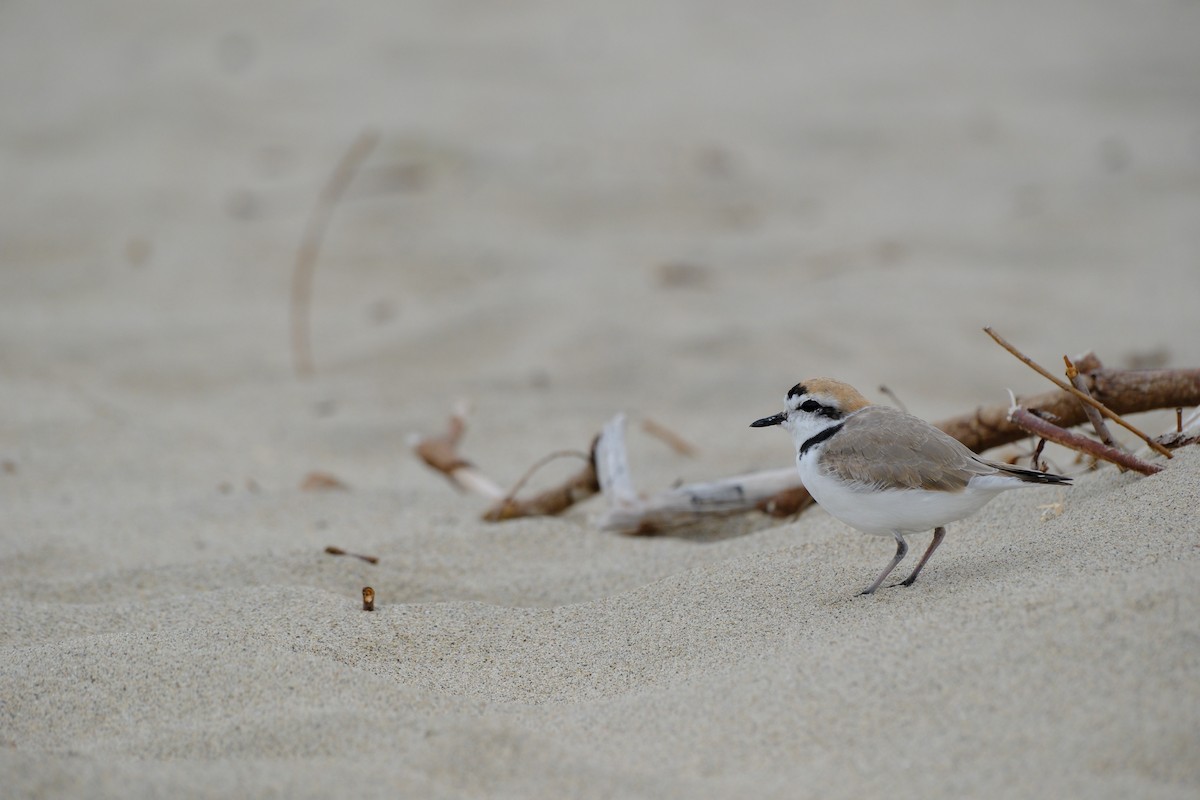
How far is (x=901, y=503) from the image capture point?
2.94 metres

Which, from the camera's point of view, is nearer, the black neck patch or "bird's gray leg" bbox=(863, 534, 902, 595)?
"bird's gray leg" bbox=(863, 534, 902, 595)

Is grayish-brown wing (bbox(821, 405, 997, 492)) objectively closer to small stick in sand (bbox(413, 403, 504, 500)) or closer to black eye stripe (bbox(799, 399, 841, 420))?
black eye stripe (bbox(799, 399, 841, 420))

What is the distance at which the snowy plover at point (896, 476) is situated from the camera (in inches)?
115

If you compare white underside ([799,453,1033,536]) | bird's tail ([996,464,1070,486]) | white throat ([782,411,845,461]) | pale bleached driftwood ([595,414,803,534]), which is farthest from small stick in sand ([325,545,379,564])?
bird's tail ([996,464,1070,486])

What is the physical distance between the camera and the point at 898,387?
20.9ft

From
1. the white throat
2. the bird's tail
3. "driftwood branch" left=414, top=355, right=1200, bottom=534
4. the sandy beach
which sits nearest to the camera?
the sandy beach

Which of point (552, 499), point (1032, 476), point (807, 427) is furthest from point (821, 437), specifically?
point (552, 499)

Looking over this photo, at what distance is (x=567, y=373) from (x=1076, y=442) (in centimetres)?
393

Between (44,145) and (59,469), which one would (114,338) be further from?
(44,145)

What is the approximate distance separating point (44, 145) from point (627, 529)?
7.51m

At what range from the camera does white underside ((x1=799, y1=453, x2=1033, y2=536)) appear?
2.91m

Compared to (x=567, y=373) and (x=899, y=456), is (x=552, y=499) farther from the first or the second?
(x=567, y=373)

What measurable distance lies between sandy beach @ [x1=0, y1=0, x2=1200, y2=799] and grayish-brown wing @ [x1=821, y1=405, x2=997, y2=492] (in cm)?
29

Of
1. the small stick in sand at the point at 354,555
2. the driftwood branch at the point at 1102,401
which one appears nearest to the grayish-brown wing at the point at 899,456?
the driftwood branch at the point at 1102,401
